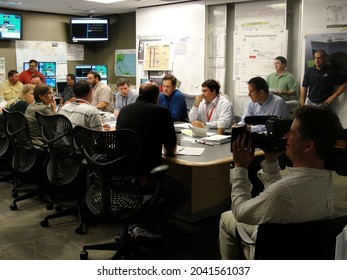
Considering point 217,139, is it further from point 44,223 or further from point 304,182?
point 304,182

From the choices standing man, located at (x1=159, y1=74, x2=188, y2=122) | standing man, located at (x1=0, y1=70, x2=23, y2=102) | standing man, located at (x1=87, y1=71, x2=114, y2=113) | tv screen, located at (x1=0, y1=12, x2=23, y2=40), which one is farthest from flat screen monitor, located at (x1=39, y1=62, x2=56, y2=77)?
standing man, located at (x1=159, y1=74, x2=188, y2=122)

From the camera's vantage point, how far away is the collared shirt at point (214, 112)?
410 cm

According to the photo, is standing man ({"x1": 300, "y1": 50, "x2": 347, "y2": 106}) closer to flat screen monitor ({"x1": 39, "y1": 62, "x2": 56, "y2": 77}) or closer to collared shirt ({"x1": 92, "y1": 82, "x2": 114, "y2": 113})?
collared shirt ({"x1": 92, "y1": 82, "x2": 114, "y2": 113})

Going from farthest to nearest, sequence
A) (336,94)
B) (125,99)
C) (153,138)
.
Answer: (125,99) → (336,94) → (153,138)

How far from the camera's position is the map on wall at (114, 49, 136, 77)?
8125mm

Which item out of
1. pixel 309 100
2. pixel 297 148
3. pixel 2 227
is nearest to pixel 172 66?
pixel 309 100

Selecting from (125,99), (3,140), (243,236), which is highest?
(125,99)

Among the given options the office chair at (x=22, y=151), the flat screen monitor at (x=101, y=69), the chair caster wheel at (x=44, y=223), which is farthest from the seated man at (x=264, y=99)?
the flat screen monitor at (x=101, y=69)

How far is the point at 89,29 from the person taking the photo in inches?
318

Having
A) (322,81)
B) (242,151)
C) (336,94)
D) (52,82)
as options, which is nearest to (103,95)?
(52,82)

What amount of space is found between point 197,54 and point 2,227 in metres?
4.29

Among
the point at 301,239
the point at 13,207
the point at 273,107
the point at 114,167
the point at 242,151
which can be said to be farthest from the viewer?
the point at 273,107

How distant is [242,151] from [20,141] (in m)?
2.55

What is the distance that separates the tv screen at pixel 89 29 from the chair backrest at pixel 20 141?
482cm
